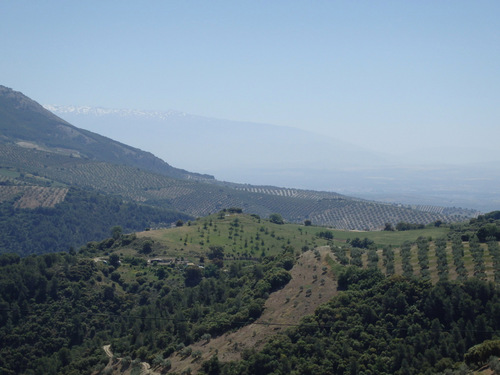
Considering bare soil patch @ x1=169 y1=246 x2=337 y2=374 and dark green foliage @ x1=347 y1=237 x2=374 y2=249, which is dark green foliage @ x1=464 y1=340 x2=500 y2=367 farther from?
dark green foliage @ x1=347 y1=237 x2=374 y2=249

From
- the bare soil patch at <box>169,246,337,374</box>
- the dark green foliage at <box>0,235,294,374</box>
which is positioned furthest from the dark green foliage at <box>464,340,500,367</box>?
the dark green foliage at <box>0,235,294,374</box>

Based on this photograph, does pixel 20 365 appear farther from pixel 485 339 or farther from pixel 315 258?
pixel 485 339

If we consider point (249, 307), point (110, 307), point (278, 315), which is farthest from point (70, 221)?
point (278, 315)

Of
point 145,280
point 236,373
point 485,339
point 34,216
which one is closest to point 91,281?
point 145,280

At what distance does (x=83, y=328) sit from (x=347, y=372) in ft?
140

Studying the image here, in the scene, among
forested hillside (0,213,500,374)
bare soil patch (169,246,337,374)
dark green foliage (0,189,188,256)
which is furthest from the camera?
dark green foliage (0,189,188,256)

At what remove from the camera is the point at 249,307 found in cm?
5744

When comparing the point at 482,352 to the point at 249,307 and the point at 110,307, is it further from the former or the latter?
the point at 110,307

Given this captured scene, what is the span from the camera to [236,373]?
146ft

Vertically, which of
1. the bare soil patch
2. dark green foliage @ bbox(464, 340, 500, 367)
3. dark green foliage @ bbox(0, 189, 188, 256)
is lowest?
dark green foliage @ bbox(0, 189, 188, 256)

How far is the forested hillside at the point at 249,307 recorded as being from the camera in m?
41.2

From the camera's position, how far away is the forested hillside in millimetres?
41156

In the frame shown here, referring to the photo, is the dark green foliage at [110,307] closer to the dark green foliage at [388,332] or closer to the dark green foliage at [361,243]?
the dark green foliage at [388,332]

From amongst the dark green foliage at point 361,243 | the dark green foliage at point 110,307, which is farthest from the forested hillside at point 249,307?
the dark green foliage at point 361,243
